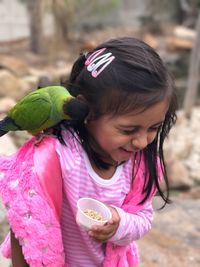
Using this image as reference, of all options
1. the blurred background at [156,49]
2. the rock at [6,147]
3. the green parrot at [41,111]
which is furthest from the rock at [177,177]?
the green parrot at [41,111]

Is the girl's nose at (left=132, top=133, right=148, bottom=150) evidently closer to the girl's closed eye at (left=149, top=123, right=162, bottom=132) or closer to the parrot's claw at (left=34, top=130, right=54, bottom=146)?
the girl's closed eye at (left=149, top=123, right=162, bottom=132)

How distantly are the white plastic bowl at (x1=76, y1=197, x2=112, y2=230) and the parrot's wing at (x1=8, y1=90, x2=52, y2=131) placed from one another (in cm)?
26

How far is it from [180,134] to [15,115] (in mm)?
5822

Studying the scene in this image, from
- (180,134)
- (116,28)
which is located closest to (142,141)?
(180,134)

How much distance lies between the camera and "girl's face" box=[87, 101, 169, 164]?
130 centimetres

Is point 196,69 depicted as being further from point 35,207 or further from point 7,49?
point 35,207

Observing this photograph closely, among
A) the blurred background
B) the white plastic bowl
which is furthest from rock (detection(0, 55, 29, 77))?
the white plastic bowl

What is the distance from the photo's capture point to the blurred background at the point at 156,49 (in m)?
3.31

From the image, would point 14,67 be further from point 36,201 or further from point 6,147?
point 36,201

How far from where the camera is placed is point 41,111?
1432 mm

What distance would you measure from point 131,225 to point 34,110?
0.42m

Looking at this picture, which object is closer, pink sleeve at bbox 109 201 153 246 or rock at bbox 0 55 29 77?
pink sleeve at bbox 109 201 153 246

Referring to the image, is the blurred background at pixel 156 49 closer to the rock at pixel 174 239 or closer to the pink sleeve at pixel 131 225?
the rock at pixel 174 239

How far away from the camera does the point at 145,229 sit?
57.9 inches
